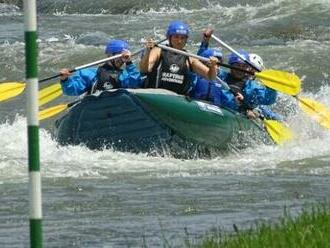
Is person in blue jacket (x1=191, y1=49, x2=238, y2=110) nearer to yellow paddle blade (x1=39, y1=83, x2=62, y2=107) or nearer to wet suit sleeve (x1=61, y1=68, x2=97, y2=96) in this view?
wet suit sleeve (x1=61, y1=68, x2=97, y2=96)

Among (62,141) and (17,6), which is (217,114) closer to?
(62,141)

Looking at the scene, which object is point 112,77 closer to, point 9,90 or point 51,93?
point 51,93

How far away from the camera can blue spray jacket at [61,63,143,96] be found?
12953 mm

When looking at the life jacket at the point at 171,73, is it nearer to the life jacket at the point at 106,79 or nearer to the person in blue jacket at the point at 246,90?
A: the life jacket at the point at 106,79

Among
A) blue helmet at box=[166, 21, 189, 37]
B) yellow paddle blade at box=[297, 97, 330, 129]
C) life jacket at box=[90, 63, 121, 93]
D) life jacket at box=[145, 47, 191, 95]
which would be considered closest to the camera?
blue helmet at box=[166, 21, 189, 37]

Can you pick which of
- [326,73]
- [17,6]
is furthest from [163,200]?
[17,6]

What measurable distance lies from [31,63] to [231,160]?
7740mm

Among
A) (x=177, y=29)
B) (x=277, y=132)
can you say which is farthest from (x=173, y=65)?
(x=277, y=132)

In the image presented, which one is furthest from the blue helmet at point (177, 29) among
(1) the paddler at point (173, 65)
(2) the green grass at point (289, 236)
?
(2) the green grass at point (289, 236)

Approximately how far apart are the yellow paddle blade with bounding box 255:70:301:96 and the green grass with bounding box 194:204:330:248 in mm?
6117

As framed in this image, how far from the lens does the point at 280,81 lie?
13.0 metres

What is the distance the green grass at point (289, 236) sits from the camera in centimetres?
598

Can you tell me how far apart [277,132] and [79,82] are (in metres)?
2.34

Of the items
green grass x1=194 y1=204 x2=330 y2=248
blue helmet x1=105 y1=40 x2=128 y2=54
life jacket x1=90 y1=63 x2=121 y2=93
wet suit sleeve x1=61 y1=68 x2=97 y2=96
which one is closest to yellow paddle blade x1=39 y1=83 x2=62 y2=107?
wet suit sleeve x1=61 y1=68 x2=97 y2=96
